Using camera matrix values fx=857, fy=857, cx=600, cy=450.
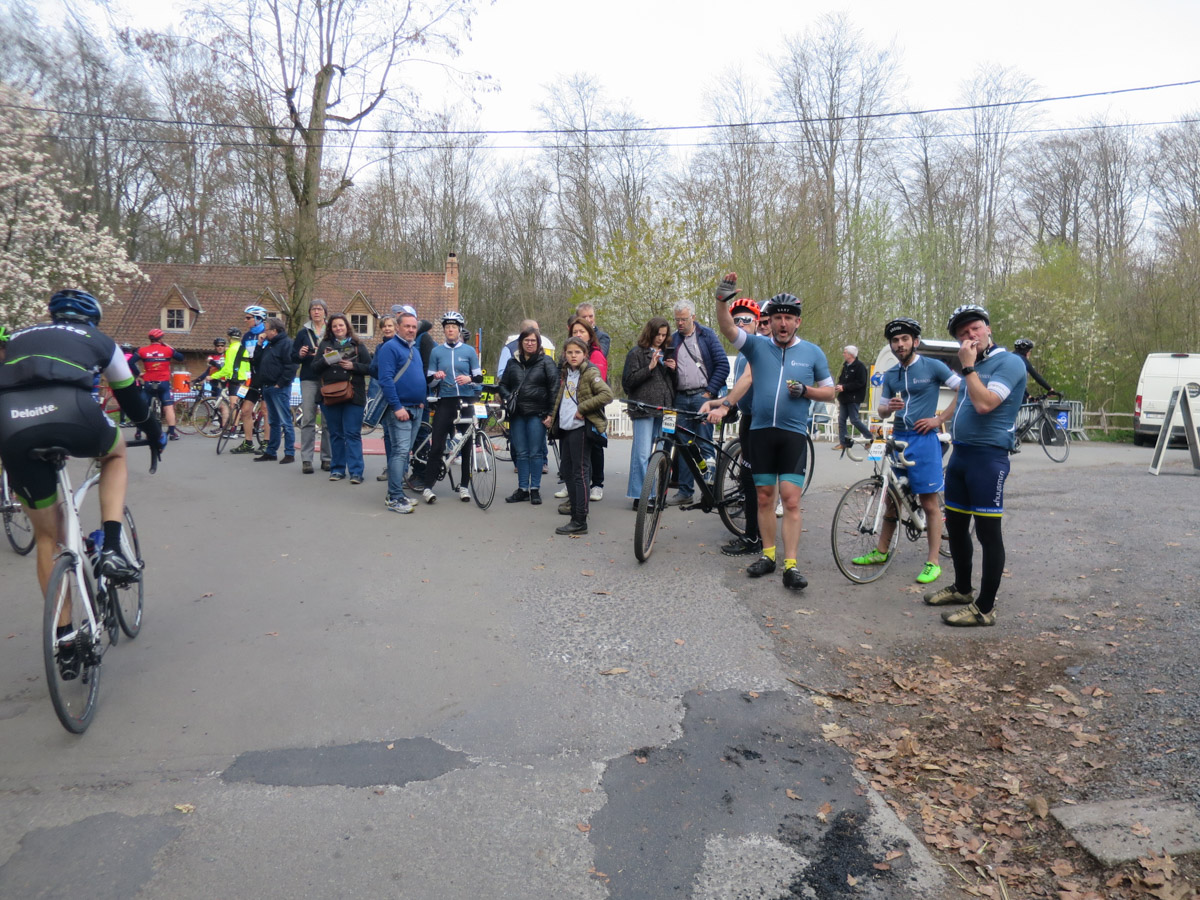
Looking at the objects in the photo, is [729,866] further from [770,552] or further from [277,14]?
[277,14]

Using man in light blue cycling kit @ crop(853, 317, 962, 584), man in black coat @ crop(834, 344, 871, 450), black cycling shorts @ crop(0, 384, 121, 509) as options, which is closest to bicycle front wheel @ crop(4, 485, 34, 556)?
black cycling shorts @ crop(0, 384, 121, 509)

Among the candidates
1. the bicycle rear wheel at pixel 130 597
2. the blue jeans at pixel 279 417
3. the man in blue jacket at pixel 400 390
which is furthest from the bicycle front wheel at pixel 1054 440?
the bicycle rear wheel at pixel 130 597

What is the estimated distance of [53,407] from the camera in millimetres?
3924

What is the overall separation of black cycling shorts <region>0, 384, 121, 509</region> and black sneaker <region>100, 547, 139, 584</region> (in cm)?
42

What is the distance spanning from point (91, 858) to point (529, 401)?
701 cm

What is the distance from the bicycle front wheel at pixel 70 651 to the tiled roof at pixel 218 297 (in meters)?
38.1

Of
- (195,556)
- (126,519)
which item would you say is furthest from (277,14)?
(126,519)

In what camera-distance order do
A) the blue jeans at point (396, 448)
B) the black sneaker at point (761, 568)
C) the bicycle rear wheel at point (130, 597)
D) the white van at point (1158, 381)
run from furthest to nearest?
1. the white van at point (1158, 381)
2. the blue jeans at point (396, 448)
3. the black sneaker at point (761, 568)
4. the bicycle rear wheel at point (130, 597)

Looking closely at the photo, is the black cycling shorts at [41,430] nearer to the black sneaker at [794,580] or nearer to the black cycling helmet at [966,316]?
the black sneaker at [794,580]

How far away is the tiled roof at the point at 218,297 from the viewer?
41.1 metres

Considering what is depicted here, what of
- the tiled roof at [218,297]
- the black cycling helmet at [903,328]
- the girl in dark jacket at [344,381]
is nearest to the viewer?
the black cycling helmet at [903,328]

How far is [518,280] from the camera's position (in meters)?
47.2

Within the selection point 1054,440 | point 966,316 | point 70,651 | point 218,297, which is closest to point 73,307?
point 70,651

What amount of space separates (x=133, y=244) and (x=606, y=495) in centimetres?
3182
